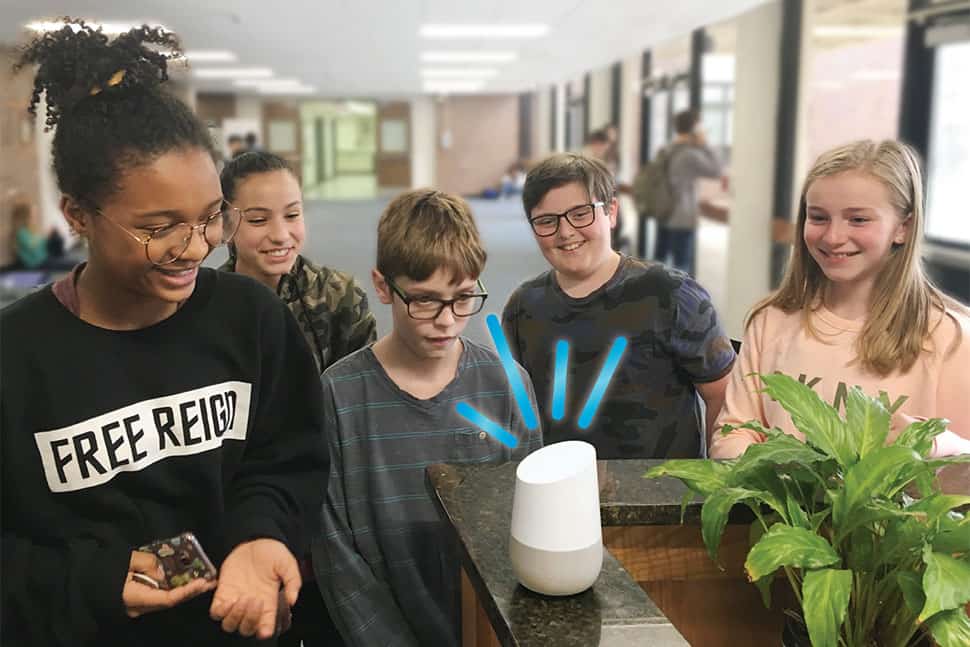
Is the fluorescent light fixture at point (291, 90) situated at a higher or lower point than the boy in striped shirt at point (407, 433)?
higher

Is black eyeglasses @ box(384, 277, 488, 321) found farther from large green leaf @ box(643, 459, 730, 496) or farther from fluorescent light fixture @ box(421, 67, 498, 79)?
fluorescent light fixture @ box(421, 67, 498, 79)

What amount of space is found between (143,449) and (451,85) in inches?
629

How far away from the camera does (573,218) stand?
1.79 metres

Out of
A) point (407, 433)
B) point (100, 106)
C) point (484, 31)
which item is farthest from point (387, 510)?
point (484, 31)

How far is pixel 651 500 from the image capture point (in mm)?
1244

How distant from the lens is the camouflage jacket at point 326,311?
5.86 ft

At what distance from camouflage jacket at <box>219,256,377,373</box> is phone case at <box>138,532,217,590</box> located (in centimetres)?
75

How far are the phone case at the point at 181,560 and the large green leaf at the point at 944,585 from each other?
0.81 metres

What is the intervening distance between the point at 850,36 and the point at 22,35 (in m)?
7.22

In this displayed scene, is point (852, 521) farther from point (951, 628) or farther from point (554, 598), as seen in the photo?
point (554, 598)

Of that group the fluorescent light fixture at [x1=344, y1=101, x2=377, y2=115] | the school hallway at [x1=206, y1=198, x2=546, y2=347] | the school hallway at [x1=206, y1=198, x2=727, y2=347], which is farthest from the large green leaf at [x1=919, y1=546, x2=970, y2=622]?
the fluorescent light fixture at [x1=344, y1=101, x2=377, y2=115]

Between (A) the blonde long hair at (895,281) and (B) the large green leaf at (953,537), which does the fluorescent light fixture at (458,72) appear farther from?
(B) the large green leaf at (953,537)

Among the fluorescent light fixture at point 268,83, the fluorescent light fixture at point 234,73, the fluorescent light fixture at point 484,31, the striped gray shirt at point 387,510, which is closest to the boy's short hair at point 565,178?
the striped gray shirt at point 387,510

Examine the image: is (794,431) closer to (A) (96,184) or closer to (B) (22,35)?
(A) (96,184)
